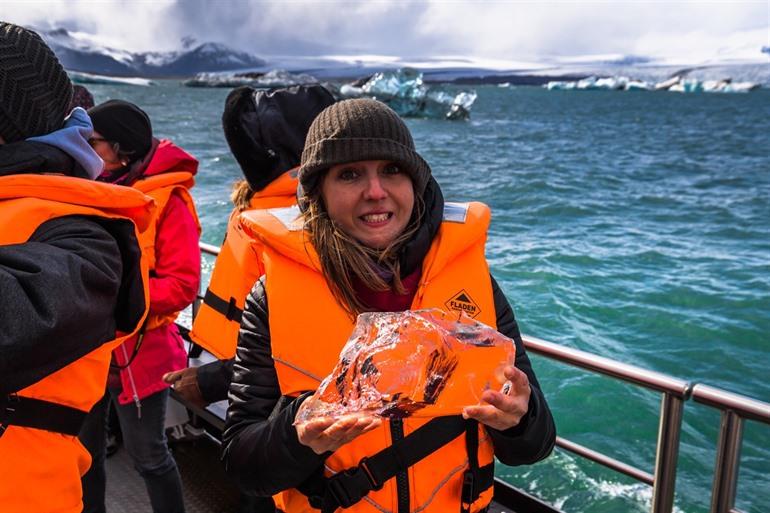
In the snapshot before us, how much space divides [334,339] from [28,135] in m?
0.76

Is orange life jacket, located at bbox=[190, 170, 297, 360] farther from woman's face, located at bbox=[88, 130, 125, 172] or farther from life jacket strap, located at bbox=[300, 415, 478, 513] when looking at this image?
life jacket strap, located at bbox=[300, 415, 478, 513]

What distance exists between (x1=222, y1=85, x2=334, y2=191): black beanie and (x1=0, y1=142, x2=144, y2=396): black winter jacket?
1064mm

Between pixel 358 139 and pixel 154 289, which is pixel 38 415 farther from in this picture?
pixel 154 289

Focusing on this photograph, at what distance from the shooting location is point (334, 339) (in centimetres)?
149

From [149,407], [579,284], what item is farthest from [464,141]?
[149,407]

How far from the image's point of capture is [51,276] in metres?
1.04

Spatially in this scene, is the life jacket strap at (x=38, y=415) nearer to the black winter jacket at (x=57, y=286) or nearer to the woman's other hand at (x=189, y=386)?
the black winter jacket at (x=57, y=286)

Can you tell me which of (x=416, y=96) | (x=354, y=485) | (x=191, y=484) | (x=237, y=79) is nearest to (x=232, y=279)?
(x=354, y=485)

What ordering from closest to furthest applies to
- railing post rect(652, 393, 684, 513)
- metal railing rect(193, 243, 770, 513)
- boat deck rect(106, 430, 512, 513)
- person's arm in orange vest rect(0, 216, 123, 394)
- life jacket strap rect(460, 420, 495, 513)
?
person's arm in orange vest rect(0, 216, 123, 394) < life jacket strap rect(460, 420, 495, 513) < metal railing rect(193, 243, 770, 513) < railing post rect(652, 393, 684, 513) < boat deck rect(106, 430, 512, 513)

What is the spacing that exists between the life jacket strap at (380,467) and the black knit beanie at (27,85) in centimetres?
96

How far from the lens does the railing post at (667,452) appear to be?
2.07 metres

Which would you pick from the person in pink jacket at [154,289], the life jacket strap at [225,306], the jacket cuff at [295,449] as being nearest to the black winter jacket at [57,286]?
the jacket cuff at [295,449]

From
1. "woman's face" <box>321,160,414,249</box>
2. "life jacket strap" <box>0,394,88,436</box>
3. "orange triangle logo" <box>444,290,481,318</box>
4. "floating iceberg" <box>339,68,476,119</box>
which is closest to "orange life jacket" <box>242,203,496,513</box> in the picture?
"orange triangle logo" <box>444,290,481,318</box>

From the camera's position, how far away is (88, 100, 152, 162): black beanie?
2533 millimetres
